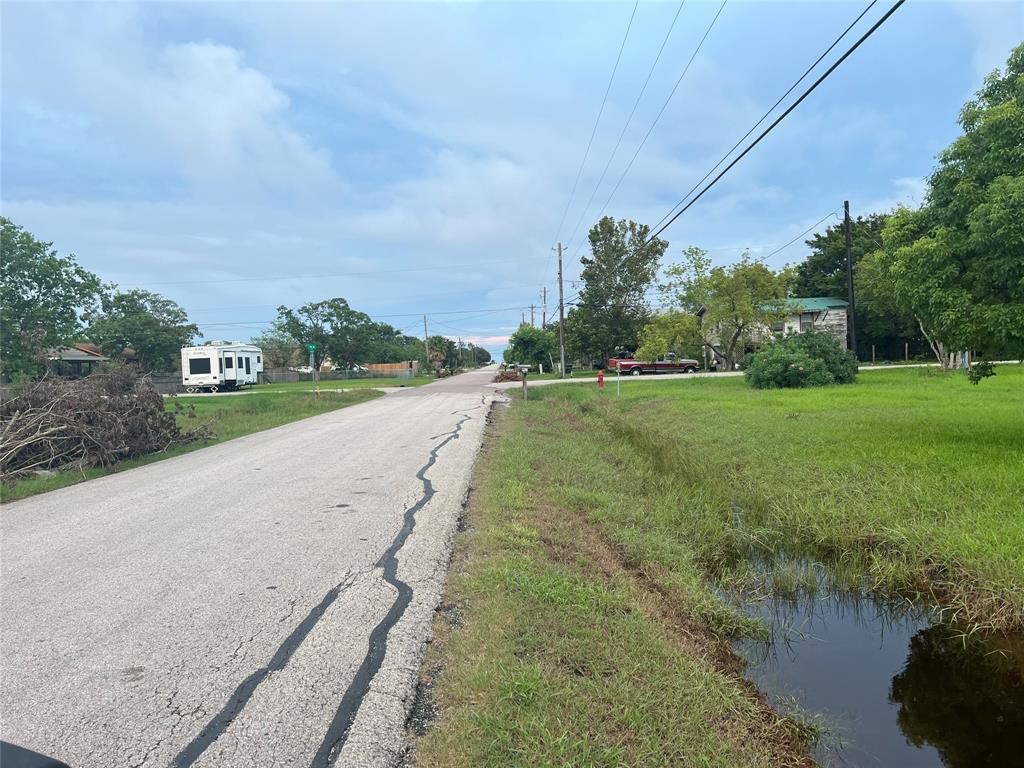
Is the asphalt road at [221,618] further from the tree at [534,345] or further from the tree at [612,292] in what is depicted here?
the tree at [534,345]

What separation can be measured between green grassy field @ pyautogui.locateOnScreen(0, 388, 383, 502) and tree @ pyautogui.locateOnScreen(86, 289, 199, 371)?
73.3 feet

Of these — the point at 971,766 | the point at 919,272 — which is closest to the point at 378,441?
the point at 919,272

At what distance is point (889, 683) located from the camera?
4.04 m

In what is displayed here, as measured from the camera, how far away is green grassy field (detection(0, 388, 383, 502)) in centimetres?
989

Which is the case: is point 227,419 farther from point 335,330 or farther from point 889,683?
point 335,330

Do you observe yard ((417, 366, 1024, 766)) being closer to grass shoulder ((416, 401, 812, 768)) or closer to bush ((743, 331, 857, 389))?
grass shoulder ((416, 401, 812, 768))

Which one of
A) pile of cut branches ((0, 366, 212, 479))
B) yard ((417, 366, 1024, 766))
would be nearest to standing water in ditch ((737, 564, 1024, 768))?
yard ((417, 366, 1024, 766))

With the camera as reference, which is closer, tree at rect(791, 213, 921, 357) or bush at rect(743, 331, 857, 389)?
bush at rect(743, 331, 857, 389)

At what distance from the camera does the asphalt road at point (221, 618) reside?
9.68ft

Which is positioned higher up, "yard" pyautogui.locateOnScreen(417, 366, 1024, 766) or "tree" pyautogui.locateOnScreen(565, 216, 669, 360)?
"tree" pyautogui.locateOnScreen(565, 216, 669, 360)

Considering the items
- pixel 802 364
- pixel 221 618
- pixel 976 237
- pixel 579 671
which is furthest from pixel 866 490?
pixel 802 364

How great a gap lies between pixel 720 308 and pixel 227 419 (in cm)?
2729

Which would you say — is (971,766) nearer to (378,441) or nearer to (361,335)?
(378,441)

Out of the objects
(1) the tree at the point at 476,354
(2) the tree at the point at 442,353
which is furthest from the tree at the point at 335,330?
(1) the tree at the point at 476,354
